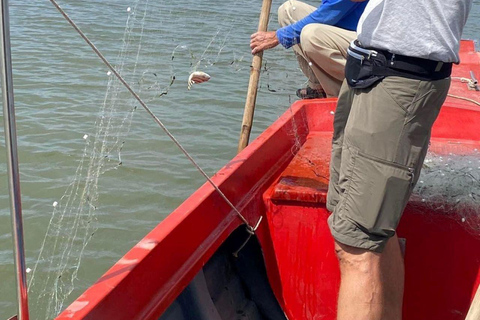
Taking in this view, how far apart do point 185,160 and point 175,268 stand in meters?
3.40

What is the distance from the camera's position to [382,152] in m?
2.14

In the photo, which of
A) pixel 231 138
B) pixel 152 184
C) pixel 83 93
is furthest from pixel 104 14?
pixel 152 184

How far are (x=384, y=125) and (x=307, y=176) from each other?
0.96m

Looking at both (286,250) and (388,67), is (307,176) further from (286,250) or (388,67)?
(388,67)

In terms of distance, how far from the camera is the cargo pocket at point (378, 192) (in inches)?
84.6

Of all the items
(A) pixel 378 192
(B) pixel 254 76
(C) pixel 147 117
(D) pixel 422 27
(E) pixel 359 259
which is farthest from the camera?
(C) pixel 147 117

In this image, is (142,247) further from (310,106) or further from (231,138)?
(231,138)

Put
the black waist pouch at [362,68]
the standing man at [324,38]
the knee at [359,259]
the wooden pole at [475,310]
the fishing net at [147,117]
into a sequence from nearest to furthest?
the wooden pole at [475,310] → the black waist pouch at [362,68] → the knee at [359,259] → the standing man at [324,38] → the fishing net at [147,117]

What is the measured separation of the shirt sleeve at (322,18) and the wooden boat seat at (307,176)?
895 mm

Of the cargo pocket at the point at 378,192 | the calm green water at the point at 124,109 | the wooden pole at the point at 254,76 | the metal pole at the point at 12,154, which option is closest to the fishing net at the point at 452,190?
Result: the cargo pocket at the point at 378,192

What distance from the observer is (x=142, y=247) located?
2230mm

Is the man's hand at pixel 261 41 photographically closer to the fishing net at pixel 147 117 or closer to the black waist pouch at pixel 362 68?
the fishing net at pixel 147 117

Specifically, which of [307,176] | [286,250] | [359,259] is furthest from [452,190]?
[359,259]

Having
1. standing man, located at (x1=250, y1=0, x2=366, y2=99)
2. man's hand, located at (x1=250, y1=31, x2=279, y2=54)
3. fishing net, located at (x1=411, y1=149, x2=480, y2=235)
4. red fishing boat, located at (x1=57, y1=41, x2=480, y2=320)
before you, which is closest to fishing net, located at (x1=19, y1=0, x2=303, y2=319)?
red fishing boat, located at (x1=57, y1=41, x2=480, y2=320)
